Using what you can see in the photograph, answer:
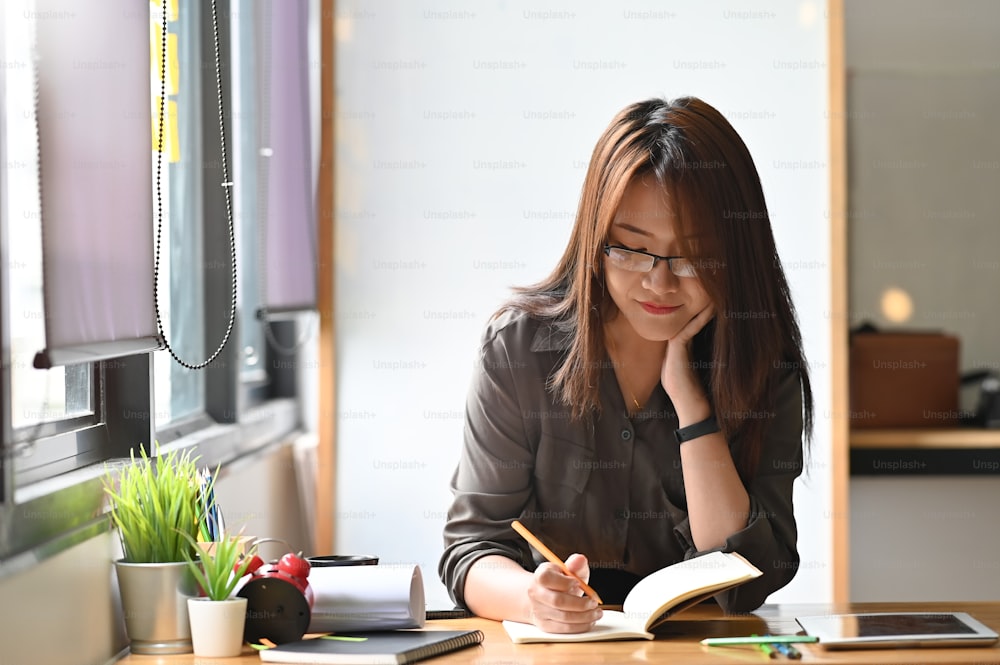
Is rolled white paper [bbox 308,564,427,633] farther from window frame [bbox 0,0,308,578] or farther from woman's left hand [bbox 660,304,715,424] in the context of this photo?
woman's left hand [bbox 660,304,715,424]

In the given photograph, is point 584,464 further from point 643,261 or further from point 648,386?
point 643,261

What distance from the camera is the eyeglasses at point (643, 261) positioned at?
183cm

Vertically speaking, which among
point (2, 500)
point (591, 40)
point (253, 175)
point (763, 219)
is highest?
point (591, 40)

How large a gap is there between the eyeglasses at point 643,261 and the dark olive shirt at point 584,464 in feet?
0.65

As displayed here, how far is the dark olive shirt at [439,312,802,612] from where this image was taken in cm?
188

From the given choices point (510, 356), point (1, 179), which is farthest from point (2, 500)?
point (510, 356)

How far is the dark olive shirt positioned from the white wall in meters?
1.07

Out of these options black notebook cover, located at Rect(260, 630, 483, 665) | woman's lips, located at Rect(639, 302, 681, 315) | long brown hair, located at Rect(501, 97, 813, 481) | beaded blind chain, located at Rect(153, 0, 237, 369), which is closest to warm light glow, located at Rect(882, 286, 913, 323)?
long brown hair, located at Rect(501, 97, 813, 481)

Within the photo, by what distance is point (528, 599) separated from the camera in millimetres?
1553

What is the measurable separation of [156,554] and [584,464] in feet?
2.55

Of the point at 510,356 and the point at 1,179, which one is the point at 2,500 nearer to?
the point at 1,179

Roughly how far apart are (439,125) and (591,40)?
0.48m

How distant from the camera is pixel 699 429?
6.12ft

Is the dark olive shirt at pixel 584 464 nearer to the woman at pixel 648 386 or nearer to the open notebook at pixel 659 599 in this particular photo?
the woman at pixel 648 386
